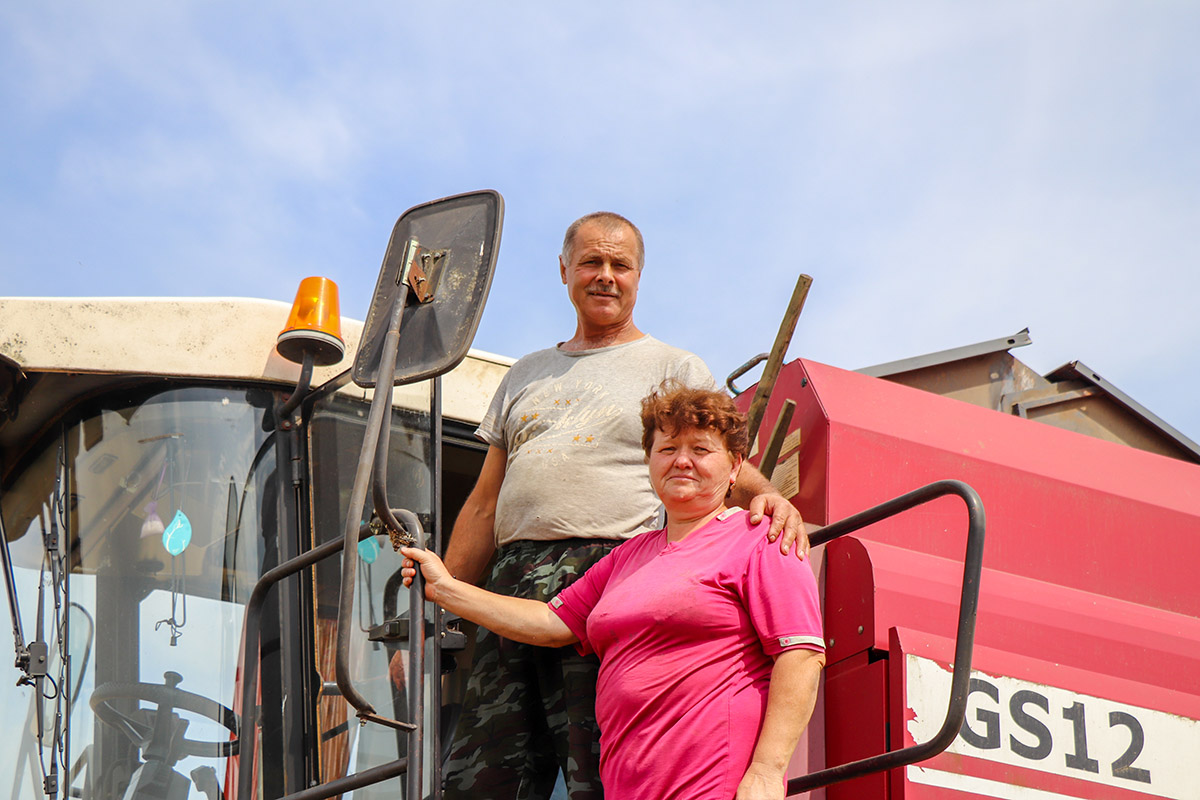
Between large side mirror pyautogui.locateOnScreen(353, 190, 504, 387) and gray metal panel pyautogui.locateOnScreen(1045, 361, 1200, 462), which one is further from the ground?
gray metal panel pyautogui.locateOnScreen(1045, 361, 1200, 462)

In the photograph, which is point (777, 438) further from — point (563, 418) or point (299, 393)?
point (299, 393)

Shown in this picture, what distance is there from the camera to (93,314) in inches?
111

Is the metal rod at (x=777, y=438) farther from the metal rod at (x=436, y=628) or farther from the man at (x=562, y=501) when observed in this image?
the metal rod at (x=436, y=628)

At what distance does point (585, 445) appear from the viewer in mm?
2529

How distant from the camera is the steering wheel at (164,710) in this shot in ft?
8.13

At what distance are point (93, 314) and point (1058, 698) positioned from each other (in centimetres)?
228

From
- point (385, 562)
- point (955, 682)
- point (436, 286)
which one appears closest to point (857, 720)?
point (955, 682)

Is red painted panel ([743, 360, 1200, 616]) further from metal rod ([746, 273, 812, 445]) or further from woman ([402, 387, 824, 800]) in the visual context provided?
woman ([402, 387, 824, 800])

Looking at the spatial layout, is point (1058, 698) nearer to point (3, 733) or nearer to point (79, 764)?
point (79, 764)

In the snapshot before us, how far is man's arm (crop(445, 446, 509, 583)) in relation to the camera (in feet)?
8.90

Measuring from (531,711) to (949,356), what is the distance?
1799 mm

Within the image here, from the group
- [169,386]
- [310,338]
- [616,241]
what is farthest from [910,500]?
[169,386]

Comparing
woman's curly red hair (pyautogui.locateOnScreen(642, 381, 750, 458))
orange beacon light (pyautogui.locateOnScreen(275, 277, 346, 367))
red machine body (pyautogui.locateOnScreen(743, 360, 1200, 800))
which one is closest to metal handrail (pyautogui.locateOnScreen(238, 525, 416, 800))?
orange beacon light (pyautogui.locateOnScreen(275, 277, 346, 367))

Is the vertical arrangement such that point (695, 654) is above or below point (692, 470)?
below
